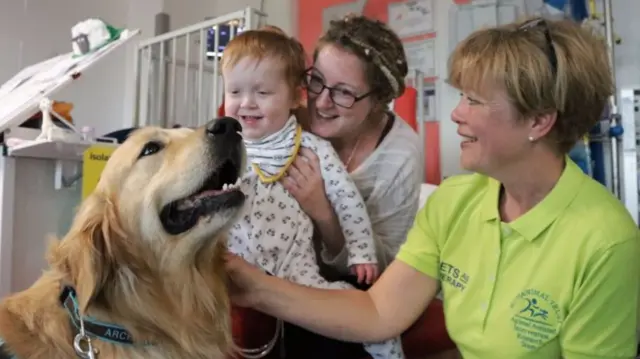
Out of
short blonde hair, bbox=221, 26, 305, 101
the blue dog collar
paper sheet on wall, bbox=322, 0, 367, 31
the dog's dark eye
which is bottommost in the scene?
the blue dog collar

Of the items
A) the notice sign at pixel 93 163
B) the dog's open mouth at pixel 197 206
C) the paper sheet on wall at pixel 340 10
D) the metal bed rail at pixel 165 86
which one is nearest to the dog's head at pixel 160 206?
the dog's open mouth at pixel 197 206

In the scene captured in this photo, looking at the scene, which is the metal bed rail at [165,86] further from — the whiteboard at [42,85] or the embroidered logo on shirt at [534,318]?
the embroidered logo on shirt at [534,318]

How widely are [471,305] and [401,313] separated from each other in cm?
16

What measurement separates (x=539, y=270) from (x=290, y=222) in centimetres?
59

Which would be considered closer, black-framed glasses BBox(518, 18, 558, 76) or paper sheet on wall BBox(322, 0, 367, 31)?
black-framed glasses BBox(518, 18, 558, 76)

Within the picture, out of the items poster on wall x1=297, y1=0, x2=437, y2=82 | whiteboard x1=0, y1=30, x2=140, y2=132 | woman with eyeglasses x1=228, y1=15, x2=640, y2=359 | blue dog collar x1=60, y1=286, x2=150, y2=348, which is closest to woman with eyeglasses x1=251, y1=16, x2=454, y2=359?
woman with eyeglasses x1=228, y1=15, x2=640, y2=359

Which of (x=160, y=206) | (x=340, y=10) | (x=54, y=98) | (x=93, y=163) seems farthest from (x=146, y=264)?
(x=340, y=10)

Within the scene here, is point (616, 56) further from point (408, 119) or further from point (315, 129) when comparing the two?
point (315, 129)

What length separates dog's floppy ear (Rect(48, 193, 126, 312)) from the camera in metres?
0.96

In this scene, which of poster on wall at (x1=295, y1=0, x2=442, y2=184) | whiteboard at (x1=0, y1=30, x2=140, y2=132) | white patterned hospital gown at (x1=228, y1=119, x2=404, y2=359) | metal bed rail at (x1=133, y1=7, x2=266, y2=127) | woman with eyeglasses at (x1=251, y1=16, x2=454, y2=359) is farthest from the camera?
poster on wall at (x1=295, y1=0, x2=442, y2=184)

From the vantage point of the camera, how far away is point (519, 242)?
45.7 inches

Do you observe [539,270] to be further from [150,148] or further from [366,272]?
[150,148]

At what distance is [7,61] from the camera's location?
337cm

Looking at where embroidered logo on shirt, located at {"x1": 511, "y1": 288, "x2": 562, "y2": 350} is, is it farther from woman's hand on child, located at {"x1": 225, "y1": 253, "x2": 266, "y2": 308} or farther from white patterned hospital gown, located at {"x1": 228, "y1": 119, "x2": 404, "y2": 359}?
woman's hand on child, located at {"x1": 225, "y1": 253, "x2": 266, "y2": 308}
